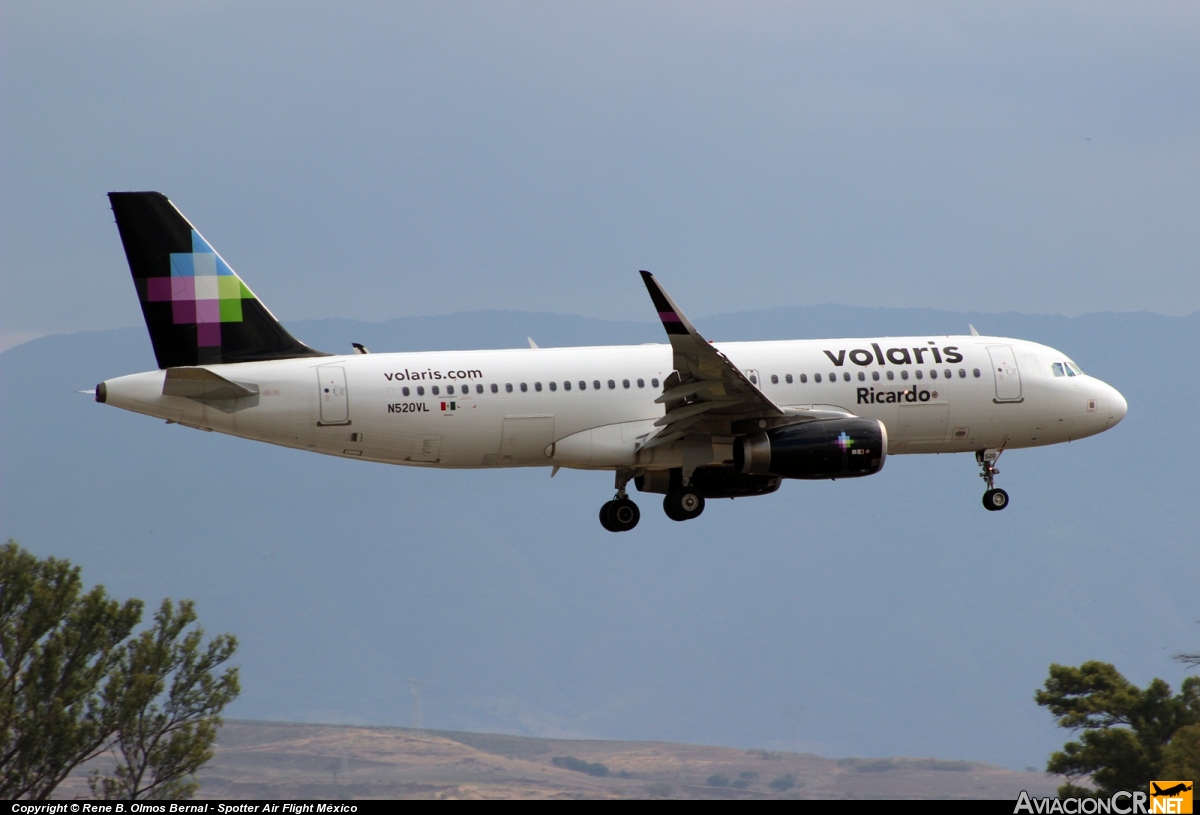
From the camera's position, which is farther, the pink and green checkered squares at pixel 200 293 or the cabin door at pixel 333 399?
the pink and green checkered squares at pixel 200 293

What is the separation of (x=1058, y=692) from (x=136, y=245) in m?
49.5

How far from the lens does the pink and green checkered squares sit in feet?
132

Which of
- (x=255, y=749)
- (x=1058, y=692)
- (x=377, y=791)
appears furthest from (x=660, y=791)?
(x=1058, y=692)

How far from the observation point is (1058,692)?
235 feet

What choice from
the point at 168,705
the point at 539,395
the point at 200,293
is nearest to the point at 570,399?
the point at 539,395

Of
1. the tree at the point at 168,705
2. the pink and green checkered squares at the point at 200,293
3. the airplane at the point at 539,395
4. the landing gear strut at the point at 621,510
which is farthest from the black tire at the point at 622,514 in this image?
the tree at the point at 168,705

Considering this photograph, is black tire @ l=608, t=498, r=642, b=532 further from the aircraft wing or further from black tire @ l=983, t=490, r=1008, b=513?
black tire @ l=983, t=490, r=1008, b=513

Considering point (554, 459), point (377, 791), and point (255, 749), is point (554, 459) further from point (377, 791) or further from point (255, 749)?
point (255, 749)

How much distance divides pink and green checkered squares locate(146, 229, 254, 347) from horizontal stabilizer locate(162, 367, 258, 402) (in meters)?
1.77

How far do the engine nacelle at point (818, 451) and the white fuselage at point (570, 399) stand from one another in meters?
1.85

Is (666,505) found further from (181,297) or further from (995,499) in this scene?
(181,297)

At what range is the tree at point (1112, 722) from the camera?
65625 millimetres

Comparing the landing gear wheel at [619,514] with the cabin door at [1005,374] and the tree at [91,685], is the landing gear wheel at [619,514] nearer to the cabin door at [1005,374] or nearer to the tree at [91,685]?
the cabin door at [1005,374]

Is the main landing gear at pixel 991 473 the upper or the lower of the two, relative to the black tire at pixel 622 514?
upper
